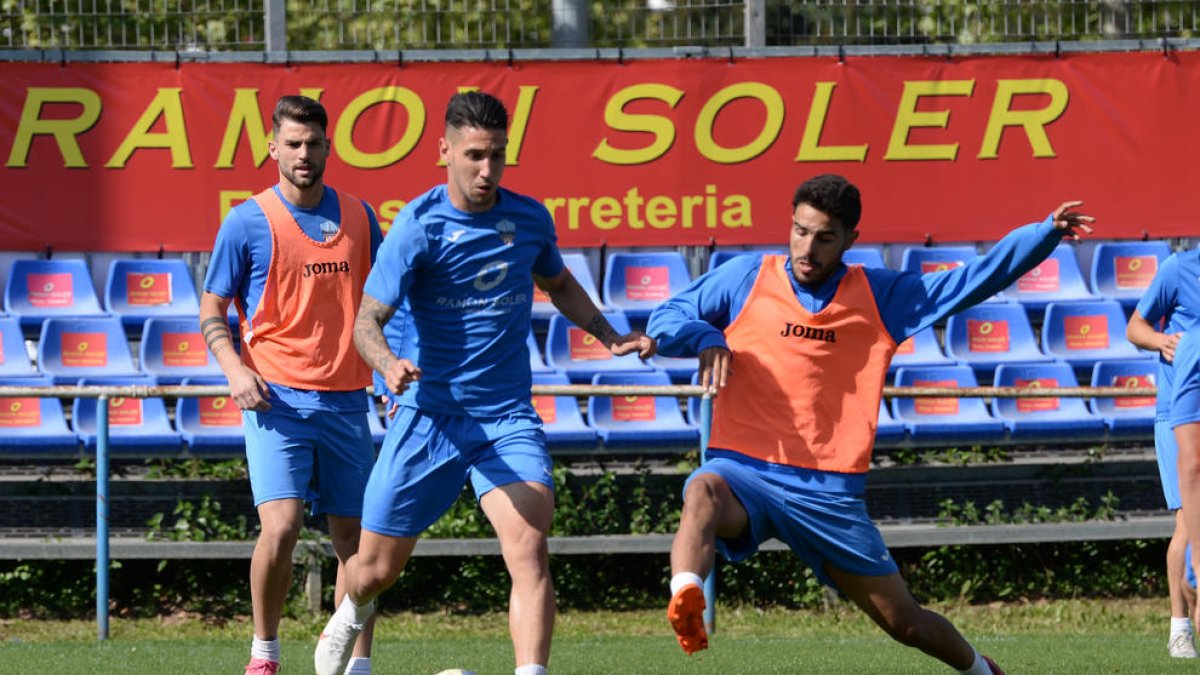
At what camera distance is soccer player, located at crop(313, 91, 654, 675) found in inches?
218

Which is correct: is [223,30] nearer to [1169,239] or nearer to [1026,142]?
[1026,142]

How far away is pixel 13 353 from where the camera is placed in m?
11.5

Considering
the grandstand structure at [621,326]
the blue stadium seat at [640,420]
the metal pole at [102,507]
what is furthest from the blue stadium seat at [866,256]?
the metal pole at [102,507]

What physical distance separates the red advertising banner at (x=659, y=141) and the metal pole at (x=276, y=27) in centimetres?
25

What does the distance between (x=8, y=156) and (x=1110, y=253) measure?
854 centimetres

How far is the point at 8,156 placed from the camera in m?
12.5

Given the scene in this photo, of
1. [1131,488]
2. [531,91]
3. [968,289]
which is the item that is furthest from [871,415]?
[531,91]

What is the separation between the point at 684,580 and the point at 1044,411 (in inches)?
278

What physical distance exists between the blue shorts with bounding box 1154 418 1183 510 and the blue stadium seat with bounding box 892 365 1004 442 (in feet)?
9.67

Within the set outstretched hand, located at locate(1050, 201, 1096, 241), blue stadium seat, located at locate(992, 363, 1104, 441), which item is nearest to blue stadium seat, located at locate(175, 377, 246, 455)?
blue stadium seat, located at locate(992, 363, 1104, 441)

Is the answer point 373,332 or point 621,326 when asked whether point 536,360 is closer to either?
point 621,326

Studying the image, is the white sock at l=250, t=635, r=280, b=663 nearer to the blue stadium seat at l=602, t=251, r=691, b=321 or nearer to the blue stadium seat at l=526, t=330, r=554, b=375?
the blue stadium seat at l=526, t=330, r=554, b=375

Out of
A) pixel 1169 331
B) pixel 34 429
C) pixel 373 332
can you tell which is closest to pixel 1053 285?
pixel 1169 331

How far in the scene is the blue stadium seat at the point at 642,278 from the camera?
12477mm
